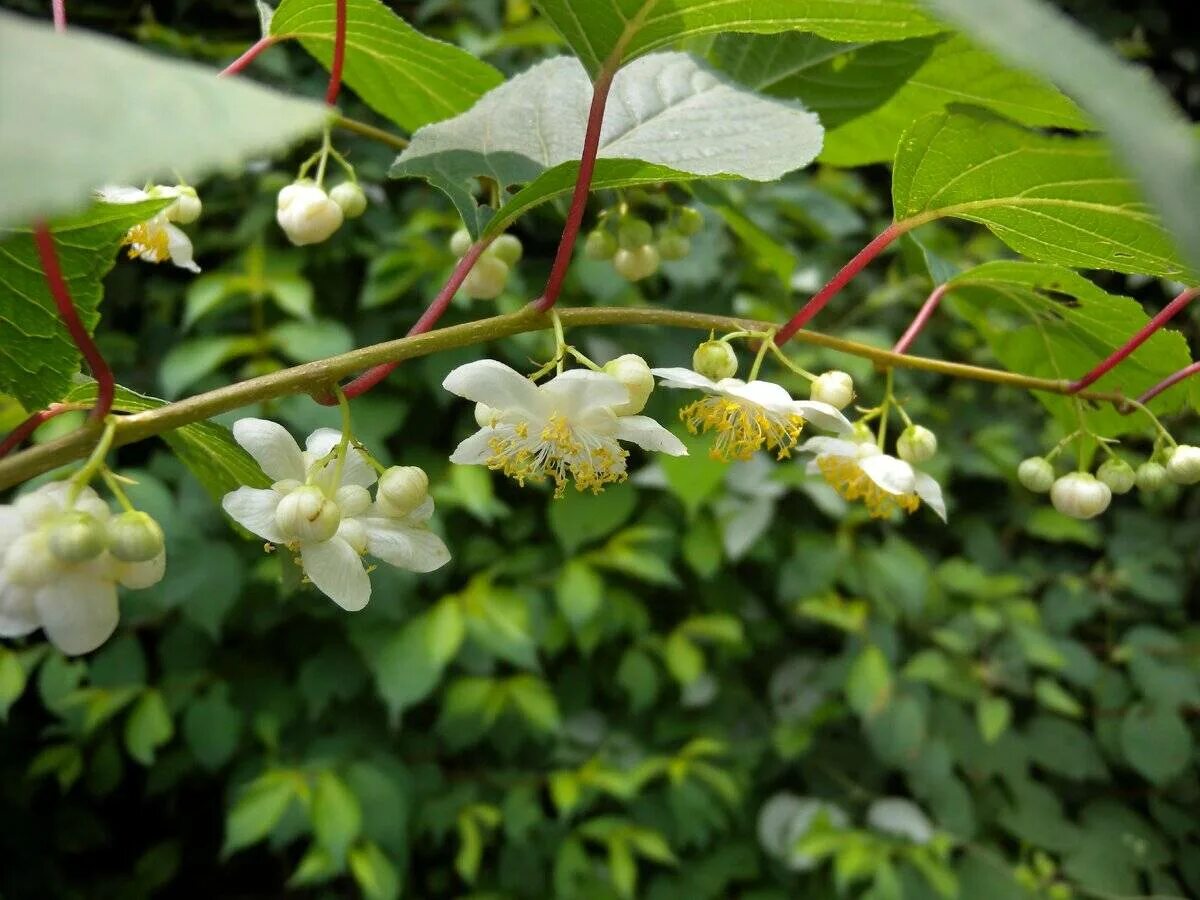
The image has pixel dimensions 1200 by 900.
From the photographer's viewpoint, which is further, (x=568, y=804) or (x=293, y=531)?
(x=568, y=804)

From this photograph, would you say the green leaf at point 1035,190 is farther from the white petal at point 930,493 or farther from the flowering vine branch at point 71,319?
the flowering vine branch at point 71,319

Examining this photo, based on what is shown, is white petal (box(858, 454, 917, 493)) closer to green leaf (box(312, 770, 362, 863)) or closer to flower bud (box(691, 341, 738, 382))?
flower bud (box(691, 341, 738, 382))

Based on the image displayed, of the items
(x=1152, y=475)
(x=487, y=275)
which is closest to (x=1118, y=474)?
(x=1152, y=475)

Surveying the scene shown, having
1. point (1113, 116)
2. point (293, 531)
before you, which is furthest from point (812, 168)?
point (1113, 116)

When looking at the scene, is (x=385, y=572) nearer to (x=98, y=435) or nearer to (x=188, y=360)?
(x=188, y=360)

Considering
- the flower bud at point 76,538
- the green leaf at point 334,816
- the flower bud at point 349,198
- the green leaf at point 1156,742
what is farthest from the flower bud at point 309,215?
the green leaf at point 1156,742

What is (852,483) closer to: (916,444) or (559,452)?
(916,444)

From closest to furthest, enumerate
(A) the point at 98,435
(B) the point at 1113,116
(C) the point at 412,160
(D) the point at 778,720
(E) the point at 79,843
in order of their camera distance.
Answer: (B) the point at 1113,116 → (A) the point at 98,435 → (C) the point at 412,160 → (E) the point at 79,843 → (D) the point at 778,720
